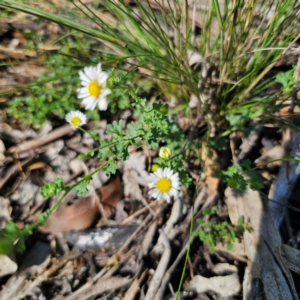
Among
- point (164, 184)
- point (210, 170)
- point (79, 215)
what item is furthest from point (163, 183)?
point (79, 215)

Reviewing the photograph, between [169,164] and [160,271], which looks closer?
[169,164]

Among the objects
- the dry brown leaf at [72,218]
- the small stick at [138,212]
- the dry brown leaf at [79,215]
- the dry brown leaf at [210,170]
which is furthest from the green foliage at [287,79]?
the dry brown leaf at [72,218]

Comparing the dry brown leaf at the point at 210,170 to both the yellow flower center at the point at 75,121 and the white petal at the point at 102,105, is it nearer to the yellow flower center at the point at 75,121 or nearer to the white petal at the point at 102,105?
the yellow flower center at the point at 75,121

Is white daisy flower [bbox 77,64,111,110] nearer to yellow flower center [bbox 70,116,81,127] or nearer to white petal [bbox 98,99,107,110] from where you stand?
white petal [bbox 98,99,107,110]

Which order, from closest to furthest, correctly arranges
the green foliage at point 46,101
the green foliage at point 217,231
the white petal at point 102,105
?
the white petal at point 102,105
the green foliage at point 217,231
the green foliage at point 46,101

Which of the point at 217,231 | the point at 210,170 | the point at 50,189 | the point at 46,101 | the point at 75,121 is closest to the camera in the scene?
the point at 50,189

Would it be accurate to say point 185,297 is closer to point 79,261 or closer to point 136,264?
point 136,264

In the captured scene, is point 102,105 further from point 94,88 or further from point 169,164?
point 169,164

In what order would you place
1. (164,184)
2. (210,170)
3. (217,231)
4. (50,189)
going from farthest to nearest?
(210,170), (217,231), (164,184), (50,189)
